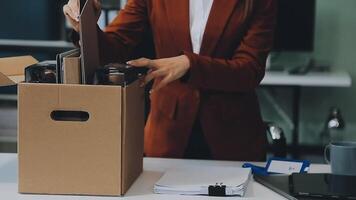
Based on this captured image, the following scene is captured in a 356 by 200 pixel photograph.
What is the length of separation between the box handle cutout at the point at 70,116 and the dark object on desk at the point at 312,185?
463 mm

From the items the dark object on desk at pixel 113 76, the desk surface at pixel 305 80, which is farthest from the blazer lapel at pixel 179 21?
the desk surface at pixel 305 80

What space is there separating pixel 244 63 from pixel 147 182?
19.5 inches

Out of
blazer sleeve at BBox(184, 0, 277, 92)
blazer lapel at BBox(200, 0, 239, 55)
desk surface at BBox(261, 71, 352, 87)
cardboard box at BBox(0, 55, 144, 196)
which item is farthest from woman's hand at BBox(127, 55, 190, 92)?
desk surface at BBox(261, 71, 352, 87)

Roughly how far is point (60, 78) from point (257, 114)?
2.53 ft

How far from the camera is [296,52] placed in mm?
4180

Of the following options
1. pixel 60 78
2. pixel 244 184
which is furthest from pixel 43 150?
pixel 244 184

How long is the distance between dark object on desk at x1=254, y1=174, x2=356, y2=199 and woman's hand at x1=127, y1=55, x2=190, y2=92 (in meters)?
0.33

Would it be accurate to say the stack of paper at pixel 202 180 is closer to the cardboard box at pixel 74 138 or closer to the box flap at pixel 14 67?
the cardboard box at pixel 74 138

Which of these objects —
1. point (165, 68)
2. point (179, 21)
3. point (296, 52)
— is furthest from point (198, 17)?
point (296, 52)

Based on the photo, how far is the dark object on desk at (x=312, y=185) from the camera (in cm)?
140

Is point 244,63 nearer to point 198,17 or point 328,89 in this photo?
point 198,17

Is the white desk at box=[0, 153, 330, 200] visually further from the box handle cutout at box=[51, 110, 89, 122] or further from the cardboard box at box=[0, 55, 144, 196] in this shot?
the box handle cutout at box=[51, 110, 89, 122]

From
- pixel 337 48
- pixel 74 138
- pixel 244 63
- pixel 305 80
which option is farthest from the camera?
pixel 337 48

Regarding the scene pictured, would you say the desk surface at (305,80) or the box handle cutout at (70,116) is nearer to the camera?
the box handle cutout at (70,116)
